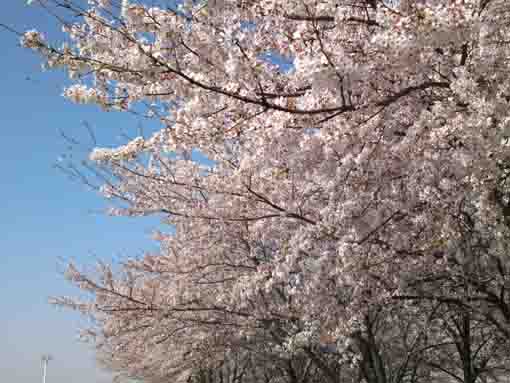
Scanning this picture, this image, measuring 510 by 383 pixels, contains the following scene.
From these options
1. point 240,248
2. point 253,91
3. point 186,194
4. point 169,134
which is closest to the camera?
point 253,91

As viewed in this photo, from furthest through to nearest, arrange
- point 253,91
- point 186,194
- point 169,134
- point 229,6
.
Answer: point 186,194
point 169,134
point 229,6
point 253,91

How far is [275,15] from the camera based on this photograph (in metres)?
4.81

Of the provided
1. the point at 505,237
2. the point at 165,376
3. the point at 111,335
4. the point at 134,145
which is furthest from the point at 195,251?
the point at 165,376

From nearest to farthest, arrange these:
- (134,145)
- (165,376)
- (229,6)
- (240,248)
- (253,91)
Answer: (253,91) → (229,6) → (134,145) → (240,248) → (165,376)

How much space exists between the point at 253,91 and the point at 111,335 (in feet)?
28.1

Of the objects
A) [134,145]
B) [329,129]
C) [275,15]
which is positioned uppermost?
[275,15]

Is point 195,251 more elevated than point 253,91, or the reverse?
point 195,251

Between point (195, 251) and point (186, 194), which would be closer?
point (186, 194)

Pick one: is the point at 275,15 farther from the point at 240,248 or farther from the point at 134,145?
the point at 240,248

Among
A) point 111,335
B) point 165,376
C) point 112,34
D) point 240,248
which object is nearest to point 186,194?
point 240,248

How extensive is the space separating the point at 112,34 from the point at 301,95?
1997mm

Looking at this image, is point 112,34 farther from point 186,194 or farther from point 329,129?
point 186,194

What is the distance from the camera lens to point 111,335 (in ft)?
37.3

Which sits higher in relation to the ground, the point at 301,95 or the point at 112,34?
the point at 112,34
